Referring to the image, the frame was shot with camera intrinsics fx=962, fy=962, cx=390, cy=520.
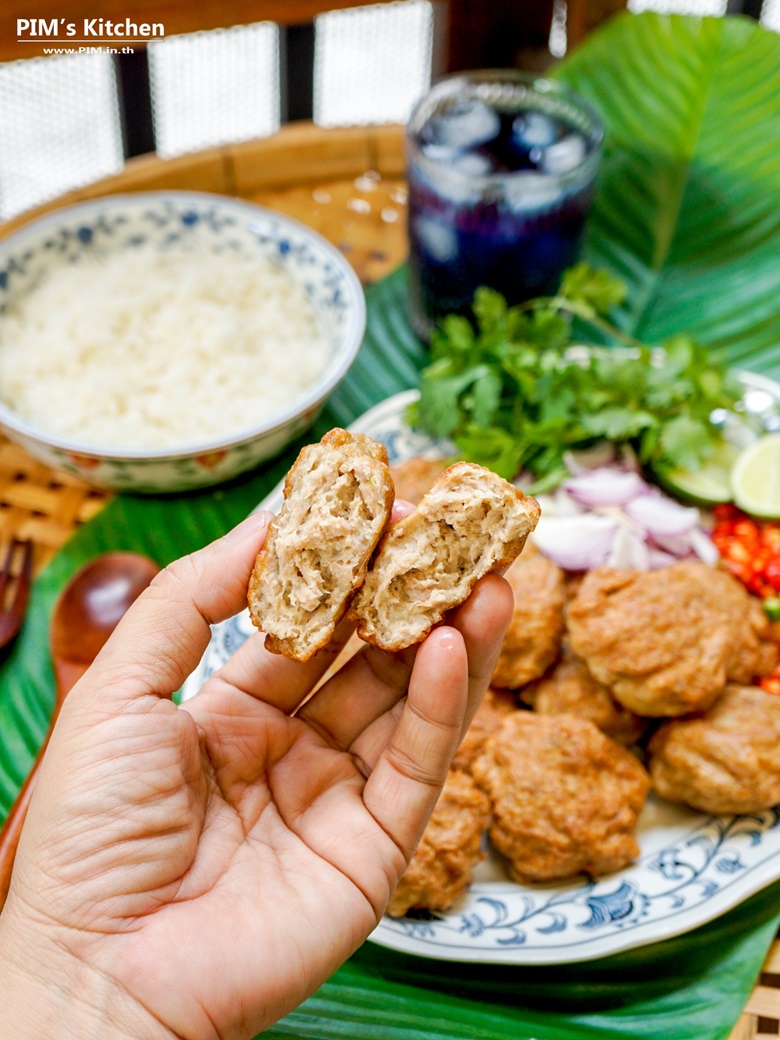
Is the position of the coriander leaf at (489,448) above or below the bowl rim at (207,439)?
below

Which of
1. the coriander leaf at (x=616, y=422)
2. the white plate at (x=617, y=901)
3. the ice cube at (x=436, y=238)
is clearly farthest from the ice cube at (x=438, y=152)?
the white plate at (x=617, y=901)

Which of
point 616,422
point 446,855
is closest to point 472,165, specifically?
point 616,422

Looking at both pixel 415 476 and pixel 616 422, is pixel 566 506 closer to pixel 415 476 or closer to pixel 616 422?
pixel 616 422

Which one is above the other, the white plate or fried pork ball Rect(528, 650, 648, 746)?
fried pork ball Rect(528, 650, 648, 746)

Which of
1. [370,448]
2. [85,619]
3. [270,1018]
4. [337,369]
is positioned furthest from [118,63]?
[270,1018]

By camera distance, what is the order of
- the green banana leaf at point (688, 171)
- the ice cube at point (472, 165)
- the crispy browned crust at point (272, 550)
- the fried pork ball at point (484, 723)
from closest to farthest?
the crispy browned crust at point (272, 550) < the fried pork ball at point (484, 723) < the ice cube at point (472, 165) < the green banana leaf at point (688, 171)

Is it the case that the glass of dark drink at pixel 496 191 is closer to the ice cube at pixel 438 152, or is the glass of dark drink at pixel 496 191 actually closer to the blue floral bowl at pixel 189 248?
the ice cube at pixel 438 152

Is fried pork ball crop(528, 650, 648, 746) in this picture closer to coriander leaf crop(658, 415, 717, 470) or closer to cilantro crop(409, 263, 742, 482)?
cilantro crop(409, 263, 742, 482)

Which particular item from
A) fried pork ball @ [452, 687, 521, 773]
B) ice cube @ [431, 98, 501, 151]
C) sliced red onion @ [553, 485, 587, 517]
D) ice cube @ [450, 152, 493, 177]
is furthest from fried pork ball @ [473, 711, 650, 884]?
ice cube @ [431, 98, 501, 151]
